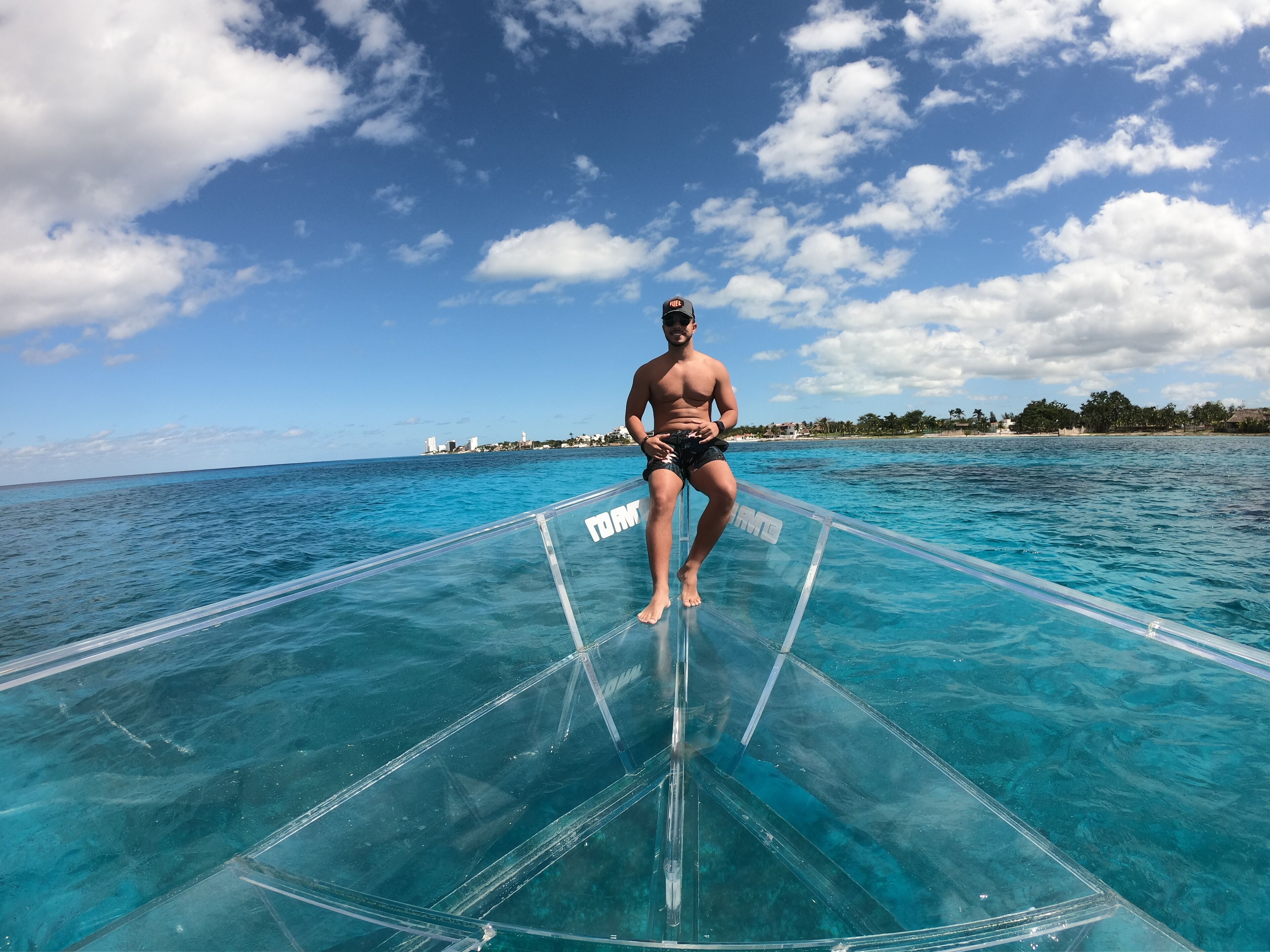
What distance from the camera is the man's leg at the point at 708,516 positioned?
10.1ft

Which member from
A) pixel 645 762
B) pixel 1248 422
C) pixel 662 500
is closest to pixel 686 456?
pixel 662 500

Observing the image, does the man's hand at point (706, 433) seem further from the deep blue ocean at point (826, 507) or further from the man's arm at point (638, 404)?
the deep blue ocean at point (826, 507)

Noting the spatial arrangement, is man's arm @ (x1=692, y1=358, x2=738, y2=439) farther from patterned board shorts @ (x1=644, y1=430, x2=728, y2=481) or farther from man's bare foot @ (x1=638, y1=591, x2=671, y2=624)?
man's bare foot @ (x1=638, y1=591, x2=671, y2=624)

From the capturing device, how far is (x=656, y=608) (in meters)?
3.02

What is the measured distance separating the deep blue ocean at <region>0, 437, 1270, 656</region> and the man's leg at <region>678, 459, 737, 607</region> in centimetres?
580

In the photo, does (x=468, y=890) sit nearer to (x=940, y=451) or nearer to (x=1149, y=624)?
(x=1149, y=624)

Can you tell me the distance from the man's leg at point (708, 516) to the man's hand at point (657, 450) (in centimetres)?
20

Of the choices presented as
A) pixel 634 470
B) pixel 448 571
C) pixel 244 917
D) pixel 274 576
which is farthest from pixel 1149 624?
pixel 634 470

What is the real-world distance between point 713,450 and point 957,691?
202 cm

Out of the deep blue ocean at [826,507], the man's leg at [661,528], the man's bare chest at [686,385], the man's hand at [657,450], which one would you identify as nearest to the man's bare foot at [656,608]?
the man's leg at [661,528]

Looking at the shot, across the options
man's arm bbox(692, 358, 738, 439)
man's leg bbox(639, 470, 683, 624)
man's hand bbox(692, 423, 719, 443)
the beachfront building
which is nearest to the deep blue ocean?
man's arm bbox(692, 358, 738, 439)

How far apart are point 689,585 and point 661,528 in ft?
1.22

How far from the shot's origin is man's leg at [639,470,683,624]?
3107mm

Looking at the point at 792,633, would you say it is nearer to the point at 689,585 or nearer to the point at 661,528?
the point at 689,585
